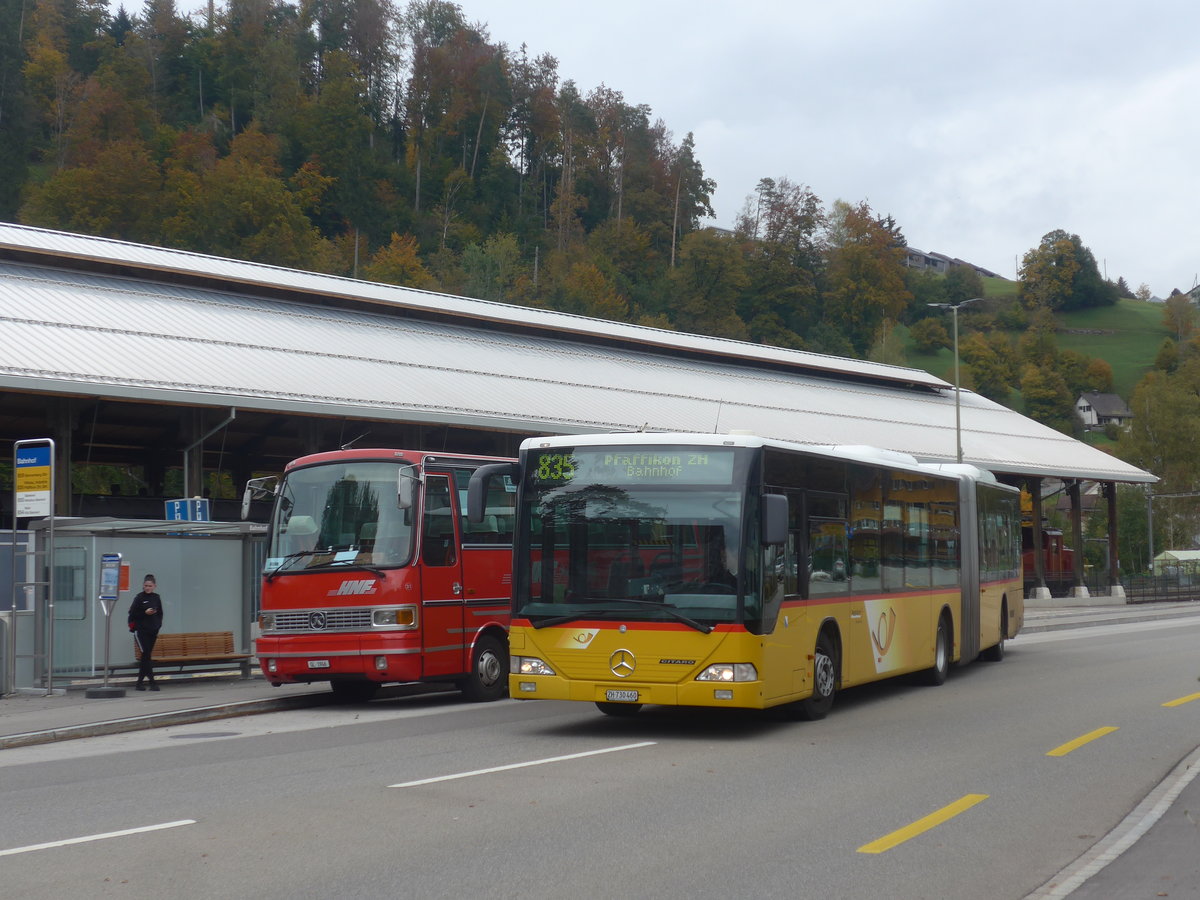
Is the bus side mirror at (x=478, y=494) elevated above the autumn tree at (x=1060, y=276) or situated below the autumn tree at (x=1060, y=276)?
below

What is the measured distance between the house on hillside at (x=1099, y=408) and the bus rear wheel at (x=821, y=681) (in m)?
150

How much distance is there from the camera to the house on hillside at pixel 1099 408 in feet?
515

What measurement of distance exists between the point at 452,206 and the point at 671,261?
20.6 m

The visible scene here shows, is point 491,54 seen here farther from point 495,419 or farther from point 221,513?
point 495,419

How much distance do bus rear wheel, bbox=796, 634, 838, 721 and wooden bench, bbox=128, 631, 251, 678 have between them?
34.3 ft

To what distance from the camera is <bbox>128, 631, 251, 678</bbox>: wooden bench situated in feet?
68.2

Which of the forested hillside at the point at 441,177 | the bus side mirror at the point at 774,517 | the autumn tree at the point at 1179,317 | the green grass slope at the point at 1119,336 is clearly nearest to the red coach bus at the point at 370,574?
the bus side mirror at the point at 774,517

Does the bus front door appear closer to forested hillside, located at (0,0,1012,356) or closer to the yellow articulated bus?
the yellow articulated bus

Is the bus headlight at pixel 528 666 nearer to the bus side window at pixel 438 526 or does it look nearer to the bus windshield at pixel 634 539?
the bus windshield at pixel 634 539

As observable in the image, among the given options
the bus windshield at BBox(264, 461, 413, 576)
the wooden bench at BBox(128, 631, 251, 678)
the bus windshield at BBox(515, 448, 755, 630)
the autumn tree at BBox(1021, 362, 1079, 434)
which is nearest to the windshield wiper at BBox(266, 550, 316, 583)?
the bus windshield at BBox(264, 461, 413, 576)

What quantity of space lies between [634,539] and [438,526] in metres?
4.75

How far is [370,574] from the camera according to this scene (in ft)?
54.5

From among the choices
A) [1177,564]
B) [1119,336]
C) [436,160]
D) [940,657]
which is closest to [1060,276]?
[1119,336]

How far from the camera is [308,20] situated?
12400 cm
